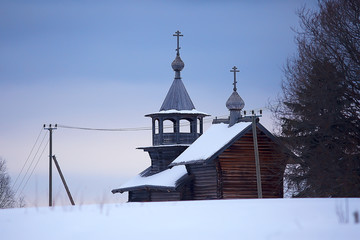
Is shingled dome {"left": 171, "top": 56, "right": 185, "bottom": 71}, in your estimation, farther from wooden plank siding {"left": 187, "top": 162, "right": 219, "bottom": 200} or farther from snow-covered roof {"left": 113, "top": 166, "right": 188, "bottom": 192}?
wooden plank siding {"left": 187, "top": 162, "right": 219, "bottom": 200}

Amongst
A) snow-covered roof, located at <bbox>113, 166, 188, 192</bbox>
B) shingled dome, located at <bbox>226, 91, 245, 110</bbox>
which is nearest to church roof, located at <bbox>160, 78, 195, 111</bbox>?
snow-covered roof, located at <bbox>113, 166, 188, 192</bbox>

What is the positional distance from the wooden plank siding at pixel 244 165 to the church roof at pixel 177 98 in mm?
8852

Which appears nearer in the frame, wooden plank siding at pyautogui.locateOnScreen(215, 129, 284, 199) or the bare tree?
the bare tree

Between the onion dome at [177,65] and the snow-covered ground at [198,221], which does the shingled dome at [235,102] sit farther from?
the snow-covered ground at [198,221]

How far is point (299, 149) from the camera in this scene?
30.4m

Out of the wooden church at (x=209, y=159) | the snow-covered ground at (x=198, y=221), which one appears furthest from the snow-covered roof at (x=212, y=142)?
the snow-covered ground at (x=198, y=221)

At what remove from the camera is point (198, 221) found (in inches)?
292

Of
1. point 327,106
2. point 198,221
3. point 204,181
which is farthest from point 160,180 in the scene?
point 198,221

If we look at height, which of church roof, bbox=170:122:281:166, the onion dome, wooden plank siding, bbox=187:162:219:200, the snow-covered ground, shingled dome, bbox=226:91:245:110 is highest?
the onion dome

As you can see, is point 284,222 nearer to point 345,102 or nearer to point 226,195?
point 345,102

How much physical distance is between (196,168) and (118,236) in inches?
1278

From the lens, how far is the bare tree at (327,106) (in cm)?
2764

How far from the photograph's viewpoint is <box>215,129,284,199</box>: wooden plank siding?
36.9m

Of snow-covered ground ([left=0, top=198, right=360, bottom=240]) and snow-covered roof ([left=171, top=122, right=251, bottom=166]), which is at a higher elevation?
snow-covered roof ([left=171, top=122, right=251, bottom=166])
